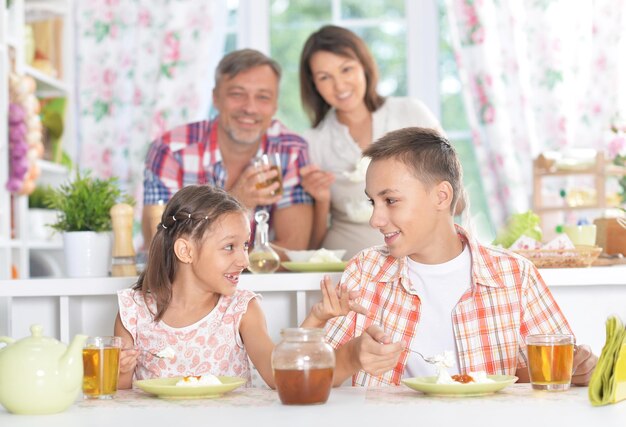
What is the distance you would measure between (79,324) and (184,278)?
51cm

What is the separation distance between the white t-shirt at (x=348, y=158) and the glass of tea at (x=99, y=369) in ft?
5.32

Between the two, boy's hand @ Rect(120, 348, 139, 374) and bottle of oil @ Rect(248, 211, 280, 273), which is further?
bottle of oil @ Rect(248, 211, 280, 273)

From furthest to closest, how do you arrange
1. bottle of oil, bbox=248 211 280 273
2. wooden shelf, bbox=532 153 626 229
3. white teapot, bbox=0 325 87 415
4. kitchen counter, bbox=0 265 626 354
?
wooden shelf, bbox=532 153 626 229 → bottle of oil, bbox=248 211 280 273 → kitchen counter, bbox=0 265 626 354 → white teapot, bbox=0 325 87 415

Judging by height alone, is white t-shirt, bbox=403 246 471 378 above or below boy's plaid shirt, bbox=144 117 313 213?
below

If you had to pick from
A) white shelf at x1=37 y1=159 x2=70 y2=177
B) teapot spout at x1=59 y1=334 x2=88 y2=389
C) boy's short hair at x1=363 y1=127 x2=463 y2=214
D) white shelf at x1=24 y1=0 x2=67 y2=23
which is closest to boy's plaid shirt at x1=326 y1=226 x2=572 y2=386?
boy's short hair at x1=363 y1=127 x2=463 y2=214

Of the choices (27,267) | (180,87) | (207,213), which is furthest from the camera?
(180,87)

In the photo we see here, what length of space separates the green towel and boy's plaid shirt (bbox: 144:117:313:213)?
5.61 ft

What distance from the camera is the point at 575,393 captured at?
1.51m

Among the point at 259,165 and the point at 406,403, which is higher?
the point at 259,165

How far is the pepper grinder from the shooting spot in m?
2.53

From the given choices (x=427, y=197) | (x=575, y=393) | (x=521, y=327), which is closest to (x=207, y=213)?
(x=427, y=197)

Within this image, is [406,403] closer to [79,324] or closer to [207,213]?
[207,213]

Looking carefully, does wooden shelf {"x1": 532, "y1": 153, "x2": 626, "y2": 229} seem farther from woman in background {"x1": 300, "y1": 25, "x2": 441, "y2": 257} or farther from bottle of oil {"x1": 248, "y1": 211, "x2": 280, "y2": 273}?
bottle of oil {"x1": 248, "y1": 211, "x2": 280, "y2": 273}

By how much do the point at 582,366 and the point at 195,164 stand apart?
1.71 m
